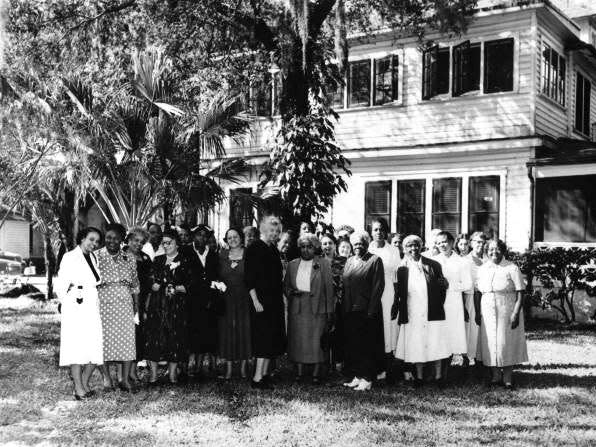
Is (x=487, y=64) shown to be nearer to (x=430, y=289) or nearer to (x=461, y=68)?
(x=461, y=68)

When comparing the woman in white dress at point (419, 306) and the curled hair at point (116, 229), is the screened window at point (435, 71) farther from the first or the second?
the curled hair at point (116, 229)

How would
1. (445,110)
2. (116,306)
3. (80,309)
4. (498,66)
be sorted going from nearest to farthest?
1. (80,309)
2. (116,306)
3. (498,66)
4. (445,110)

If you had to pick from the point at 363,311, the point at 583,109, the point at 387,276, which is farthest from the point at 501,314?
the point at 583,109

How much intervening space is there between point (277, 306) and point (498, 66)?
10557 mm

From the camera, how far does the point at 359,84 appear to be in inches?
715

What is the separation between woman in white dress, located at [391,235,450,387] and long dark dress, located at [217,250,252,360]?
5.55 feet

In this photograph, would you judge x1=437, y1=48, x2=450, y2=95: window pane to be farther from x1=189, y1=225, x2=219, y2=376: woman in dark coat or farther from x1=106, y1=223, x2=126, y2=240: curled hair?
x1=106, y1=223, x2=126, y2=240: curled hair

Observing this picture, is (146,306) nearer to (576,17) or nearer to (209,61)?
(209,61)

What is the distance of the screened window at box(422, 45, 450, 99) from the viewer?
17.0 meters

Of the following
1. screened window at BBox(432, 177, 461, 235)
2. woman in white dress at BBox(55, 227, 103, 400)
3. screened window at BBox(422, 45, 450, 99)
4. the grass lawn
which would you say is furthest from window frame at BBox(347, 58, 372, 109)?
woman in white dress at BBox(55, 227, 103, 400)

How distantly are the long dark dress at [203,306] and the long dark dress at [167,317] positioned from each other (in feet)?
0.41

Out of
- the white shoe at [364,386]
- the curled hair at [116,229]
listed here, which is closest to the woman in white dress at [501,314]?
the white shoe at [364,386]

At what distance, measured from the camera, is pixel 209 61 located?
1552 cm

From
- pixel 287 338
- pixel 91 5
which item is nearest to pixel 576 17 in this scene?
pixel 91 5
